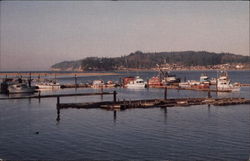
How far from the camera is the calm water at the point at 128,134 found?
1208 inches

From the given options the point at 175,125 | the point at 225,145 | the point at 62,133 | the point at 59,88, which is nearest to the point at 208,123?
the point at 175,125

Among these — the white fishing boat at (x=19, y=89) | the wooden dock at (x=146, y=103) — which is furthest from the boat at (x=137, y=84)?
the wooden dock at (x=146, y=103)

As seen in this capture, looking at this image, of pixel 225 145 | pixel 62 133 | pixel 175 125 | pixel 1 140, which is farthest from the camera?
pixel 175 125

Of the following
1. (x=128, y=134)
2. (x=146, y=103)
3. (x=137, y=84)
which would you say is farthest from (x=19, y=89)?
(x=128, y=134)

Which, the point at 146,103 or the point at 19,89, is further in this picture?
the point at 19,89

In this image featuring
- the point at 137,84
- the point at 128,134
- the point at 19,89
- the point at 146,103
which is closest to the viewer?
the point at 128,134

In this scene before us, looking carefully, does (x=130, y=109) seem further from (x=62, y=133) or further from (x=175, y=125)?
(x=62, y=133)

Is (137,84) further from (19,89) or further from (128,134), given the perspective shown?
(128,134)

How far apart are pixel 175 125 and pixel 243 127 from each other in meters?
8.07

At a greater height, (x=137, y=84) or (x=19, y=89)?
(x=137, y=84)

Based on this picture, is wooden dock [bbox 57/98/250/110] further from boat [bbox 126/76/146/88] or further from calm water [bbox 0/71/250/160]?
boat [bbox 126/76/146/88]

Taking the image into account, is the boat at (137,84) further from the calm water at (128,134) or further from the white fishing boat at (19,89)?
the calm water at (128,134)

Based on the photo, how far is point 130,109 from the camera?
57.5 m

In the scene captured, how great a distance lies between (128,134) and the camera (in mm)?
38594
